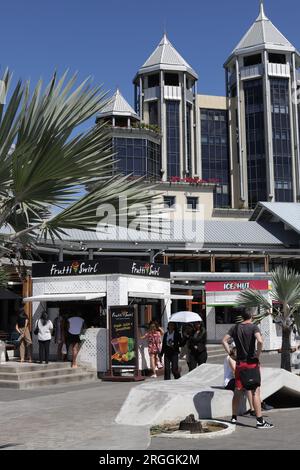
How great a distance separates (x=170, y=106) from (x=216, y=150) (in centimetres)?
1092

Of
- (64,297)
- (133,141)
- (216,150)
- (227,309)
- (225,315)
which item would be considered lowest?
(225,315)

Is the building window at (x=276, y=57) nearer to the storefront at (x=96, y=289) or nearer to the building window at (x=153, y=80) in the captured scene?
the building window at (x=153, y=80)

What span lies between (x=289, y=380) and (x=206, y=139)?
79.7m

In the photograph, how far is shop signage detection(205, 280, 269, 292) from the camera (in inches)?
1112

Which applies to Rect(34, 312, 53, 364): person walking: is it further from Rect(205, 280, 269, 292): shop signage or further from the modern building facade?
the modern building facade

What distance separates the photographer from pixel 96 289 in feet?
59.4

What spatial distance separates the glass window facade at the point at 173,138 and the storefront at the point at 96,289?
201ft

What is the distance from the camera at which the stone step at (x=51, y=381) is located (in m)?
14.7

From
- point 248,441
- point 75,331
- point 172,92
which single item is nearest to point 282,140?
point 172,92

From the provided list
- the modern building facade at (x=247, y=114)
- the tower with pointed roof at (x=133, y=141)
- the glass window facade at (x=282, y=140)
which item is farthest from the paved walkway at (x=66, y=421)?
the glass window facade at (x=282, y=140)

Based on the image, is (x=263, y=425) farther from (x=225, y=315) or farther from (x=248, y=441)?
(x=225, y=315)

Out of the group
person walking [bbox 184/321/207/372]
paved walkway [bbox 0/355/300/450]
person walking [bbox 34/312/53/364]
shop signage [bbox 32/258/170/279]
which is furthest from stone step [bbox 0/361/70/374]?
person walking [bbox 184/321/207/372]

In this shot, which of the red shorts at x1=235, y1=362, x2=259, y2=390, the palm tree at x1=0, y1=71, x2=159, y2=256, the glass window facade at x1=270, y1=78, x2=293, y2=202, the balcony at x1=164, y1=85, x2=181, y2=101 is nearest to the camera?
the palm tree at x1=0, y1=71, x2=159, y2=256
